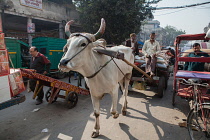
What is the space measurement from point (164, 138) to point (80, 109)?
246 centimetres

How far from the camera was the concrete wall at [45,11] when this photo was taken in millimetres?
10052

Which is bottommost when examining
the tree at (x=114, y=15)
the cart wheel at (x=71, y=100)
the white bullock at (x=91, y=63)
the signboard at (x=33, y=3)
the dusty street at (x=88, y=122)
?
the dusty street at (x=88, y=122)

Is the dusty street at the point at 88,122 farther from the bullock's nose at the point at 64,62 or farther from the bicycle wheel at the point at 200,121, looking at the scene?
the bullock's nose at the point at 64,62

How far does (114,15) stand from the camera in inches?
453

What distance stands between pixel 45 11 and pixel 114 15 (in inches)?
240

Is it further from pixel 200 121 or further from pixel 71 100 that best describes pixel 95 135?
pixel 200 121

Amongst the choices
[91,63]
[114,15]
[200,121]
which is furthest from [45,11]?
[200,121]

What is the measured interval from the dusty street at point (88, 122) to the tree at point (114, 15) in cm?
833

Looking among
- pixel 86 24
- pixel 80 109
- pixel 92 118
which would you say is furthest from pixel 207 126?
pixel 86 24

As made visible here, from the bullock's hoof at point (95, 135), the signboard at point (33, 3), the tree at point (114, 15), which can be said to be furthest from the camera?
the tree at point (114, 15)

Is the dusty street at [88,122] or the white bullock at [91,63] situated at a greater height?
the white bullock at [91,63]

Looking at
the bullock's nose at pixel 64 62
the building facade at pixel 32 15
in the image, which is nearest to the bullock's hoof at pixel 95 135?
the bullock's nose at pixel 64 62

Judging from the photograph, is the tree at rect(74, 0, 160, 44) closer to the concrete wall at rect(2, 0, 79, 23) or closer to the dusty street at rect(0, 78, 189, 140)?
the concrete wall at rect(2, 0, 79, 23)

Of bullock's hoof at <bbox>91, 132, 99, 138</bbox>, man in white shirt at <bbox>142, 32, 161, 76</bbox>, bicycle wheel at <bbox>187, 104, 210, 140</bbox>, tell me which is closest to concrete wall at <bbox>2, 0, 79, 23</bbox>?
man in white shirt at <bbox>142, 32, 161, 76</bbox>
